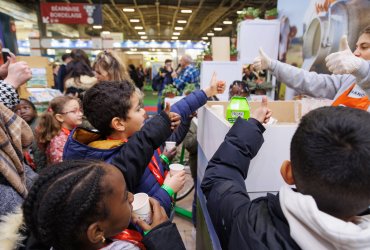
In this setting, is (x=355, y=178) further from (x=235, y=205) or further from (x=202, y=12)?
(x=202, y=12)

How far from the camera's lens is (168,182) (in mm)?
1229

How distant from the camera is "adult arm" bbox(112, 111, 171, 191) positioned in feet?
3.67

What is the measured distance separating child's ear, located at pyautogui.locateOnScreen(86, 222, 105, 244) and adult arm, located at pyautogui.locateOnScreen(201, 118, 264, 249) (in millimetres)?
349

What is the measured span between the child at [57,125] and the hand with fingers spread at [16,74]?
2.85 feet

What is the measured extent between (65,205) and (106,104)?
61cm

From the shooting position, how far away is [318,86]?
1.92 metres

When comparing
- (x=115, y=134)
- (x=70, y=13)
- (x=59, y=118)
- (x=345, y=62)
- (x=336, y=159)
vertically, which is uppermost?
(x=70, y=13)

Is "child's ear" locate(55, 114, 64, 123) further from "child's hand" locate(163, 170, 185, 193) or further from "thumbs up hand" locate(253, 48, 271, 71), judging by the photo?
"thumbs up hand" locate(253, 48, 271, 71)

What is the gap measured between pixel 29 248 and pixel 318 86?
1.92 m

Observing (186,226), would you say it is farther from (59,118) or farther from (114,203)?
(114,203)

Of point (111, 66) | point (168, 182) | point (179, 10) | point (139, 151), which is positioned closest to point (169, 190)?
point (168, 182)

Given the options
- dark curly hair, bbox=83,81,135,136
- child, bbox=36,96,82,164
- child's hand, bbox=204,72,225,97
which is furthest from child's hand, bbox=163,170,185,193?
child, bbox=36,96,82,164

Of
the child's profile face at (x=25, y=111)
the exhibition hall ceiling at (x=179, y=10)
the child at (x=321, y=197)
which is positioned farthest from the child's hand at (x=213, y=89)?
the exhibition hall ceiling at (x=179, y=10)

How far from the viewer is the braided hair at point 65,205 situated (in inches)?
27.4
